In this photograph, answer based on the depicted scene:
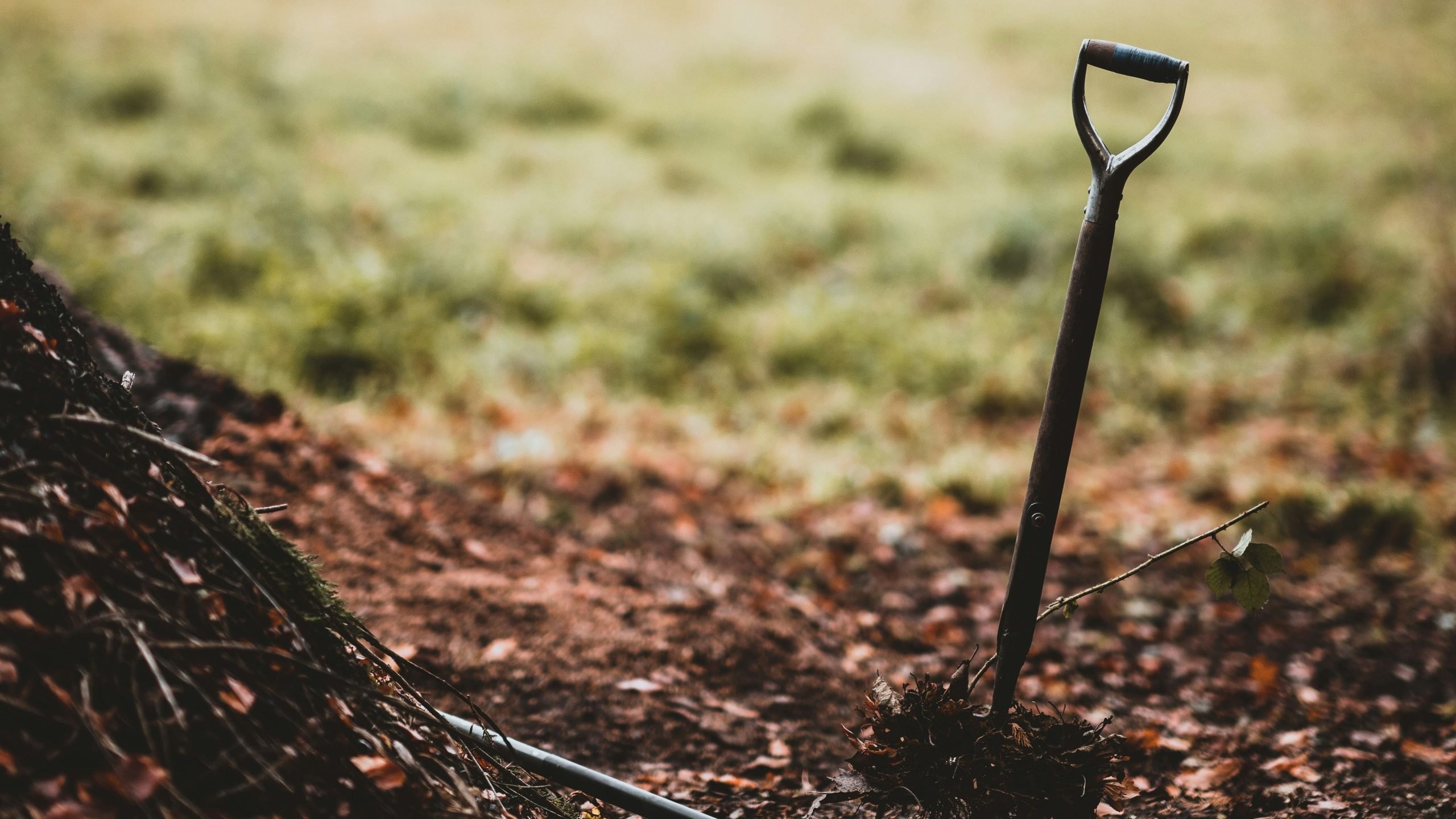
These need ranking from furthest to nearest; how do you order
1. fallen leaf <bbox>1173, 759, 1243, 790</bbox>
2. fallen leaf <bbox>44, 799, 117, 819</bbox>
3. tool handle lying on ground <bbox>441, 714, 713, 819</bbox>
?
fallen leaf <bbox>1173, 759, 1243, 790</bbox>, tool handle lying on ground <bbox>441, 714, 713, 819</bbox>, fallen leaf <bbox>44, 799, 117, 819</bbox>

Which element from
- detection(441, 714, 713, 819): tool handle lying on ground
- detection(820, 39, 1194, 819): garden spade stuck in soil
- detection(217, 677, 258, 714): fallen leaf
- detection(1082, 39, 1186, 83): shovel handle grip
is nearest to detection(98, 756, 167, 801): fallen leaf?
detection(217, 677, 258, 714): fallen leaf

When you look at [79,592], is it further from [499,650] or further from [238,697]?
[499,650]

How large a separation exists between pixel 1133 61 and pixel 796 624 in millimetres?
2127

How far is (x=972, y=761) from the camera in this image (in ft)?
5.42

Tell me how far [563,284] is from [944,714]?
4.53 metres

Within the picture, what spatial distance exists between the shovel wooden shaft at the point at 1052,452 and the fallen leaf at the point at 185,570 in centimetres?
150

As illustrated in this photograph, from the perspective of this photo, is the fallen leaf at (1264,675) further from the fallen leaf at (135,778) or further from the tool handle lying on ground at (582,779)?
the fallen leaf at (135,778)

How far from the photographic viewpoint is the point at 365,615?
2.61 meters

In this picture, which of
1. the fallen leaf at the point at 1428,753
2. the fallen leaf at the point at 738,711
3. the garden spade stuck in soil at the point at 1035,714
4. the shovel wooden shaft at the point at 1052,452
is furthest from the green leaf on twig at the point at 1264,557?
the fallen leaf at the point at 738,711

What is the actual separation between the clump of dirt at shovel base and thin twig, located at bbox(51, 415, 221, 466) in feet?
4.26

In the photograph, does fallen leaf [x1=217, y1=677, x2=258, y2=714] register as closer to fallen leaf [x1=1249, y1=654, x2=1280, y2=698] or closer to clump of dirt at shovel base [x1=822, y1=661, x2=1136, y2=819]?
clump of dirt at shovel base [x1=822, y1=661, x2=1136, y2=819]

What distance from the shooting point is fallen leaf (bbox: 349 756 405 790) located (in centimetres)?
147

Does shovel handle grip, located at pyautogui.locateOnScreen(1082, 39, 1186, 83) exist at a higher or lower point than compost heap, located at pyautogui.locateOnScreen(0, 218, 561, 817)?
higher

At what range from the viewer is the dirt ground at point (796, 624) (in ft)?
7.54
